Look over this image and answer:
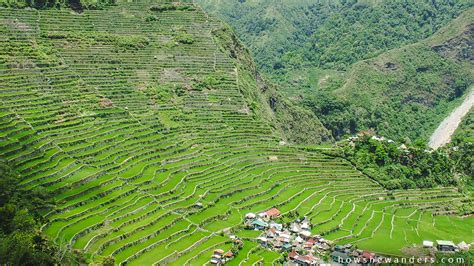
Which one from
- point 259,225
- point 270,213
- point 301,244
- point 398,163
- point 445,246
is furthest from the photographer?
point 398,163

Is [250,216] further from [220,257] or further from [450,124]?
[450,124]

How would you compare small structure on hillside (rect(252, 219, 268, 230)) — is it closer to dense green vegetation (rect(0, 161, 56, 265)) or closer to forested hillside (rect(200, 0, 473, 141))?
dense green vegetation (rect(0, 161, 56, 265))

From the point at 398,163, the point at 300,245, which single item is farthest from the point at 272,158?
the point at 300,245

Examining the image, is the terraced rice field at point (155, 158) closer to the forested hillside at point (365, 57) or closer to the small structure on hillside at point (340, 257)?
the small structure on hillside at point (340, 257)

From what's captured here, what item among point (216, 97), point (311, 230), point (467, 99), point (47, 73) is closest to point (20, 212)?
point (311, 230)

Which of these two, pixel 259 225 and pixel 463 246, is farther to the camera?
pixel 463 246
